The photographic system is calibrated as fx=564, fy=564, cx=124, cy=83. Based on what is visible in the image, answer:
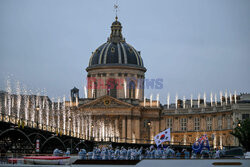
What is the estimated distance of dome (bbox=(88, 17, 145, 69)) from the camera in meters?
158

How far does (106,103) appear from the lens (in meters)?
144

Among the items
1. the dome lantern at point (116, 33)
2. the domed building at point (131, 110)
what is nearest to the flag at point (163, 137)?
the domed building at point (131, 110)

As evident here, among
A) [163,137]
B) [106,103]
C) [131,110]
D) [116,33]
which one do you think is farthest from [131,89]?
[163,137]

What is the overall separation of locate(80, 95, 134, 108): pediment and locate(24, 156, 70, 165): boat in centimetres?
8303

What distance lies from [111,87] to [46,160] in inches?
3877

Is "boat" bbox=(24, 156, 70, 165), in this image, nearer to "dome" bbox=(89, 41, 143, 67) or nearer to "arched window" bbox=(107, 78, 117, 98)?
"arched window" bbox=(107, 78, 117, 98)

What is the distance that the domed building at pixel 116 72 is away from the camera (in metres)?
157

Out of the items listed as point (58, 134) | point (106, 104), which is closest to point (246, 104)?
point (106, 104)

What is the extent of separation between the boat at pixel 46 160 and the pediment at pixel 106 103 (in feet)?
272

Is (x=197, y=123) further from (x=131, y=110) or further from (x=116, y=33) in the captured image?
(x=116, y=33)

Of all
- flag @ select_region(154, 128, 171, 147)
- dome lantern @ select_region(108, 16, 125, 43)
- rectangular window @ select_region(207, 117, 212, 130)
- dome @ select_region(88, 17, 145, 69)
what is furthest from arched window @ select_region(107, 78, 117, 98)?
flag @ select_region(154, 128, 171, 147)

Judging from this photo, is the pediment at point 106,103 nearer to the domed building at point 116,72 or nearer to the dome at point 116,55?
the domed building at point 116,72

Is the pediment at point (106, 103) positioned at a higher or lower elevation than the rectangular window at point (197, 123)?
higher

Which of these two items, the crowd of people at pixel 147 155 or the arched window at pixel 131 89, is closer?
the crowd of people at pixel 147 155
